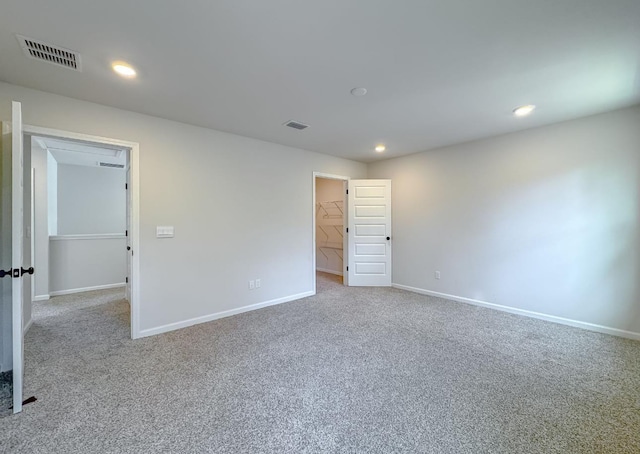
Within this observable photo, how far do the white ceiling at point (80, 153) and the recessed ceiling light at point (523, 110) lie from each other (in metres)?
5.29

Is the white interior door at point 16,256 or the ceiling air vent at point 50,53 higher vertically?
the ceiling air vent at point 50,53

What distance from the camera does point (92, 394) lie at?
1.99m

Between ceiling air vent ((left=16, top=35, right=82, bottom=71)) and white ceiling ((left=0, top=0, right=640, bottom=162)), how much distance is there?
0.20 ft

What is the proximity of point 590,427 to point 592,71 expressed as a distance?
8.86 ft

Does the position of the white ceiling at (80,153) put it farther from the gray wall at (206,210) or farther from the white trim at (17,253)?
the white trim at (17,253)

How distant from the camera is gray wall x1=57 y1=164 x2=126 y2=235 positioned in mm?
5371

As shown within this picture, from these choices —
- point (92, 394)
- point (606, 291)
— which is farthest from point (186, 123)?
point (606, 291)

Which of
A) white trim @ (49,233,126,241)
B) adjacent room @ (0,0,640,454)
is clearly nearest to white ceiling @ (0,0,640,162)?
adjacent room @ (0,0,640,454)

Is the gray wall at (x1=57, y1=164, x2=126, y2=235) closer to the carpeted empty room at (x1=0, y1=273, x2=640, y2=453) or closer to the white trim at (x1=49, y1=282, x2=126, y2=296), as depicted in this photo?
the white trim at (x1=49, y1=282, x2=126, y2=296)

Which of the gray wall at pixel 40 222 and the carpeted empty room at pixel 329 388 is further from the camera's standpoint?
the gray wall at pixel 40 222

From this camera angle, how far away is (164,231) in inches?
124

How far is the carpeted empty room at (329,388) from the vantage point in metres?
1.57

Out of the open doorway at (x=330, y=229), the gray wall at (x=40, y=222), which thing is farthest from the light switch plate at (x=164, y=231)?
the open doorway at (x=330, y=229)

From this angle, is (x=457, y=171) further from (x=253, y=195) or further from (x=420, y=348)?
(x=253, y=195)
